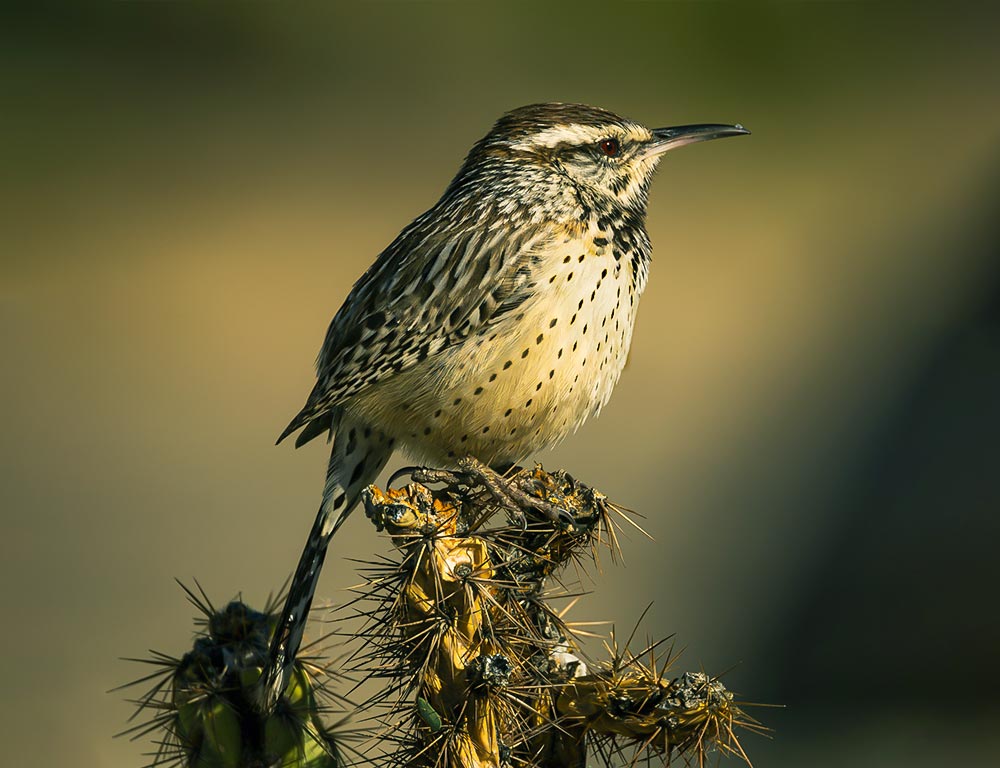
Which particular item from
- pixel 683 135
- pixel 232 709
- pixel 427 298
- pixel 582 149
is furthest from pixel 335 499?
pixel 683 135

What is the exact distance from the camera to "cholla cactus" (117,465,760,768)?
181 centimetres

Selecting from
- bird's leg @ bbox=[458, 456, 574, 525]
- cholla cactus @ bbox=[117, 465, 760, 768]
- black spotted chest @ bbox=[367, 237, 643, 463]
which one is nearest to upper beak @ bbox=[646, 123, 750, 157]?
black spotted chest @ bbox=[367, 237, 643, 463]

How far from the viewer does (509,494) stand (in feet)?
7.41

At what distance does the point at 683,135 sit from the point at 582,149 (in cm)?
27

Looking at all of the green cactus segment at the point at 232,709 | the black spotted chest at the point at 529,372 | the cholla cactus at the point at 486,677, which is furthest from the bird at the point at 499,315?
the cholla cactus at the point at 486,677

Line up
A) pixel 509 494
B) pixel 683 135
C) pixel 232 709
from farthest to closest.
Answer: pixel 683 135 < pixel 509 494 < pixel 232 709

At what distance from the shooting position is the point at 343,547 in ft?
18.1

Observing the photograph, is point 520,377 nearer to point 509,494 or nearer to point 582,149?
point 509,494

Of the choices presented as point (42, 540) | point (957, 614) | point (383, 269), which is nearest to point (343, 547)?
point (42, 540)

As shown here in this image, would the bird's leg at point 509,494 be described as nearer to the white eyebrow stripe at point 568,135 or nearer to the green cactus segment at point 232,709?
the green cactus segment at point 232,709

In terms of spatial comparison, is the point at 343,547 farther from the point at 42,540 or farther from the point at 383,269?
the point at 383,269

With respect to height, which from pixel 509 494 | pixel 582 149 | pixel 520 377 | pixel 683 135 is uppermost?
pixel 683 135

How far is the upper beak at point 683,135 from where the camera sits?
2.78 m

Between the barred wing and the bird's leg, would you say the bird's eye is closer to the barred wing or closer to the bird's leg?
the barred wing
